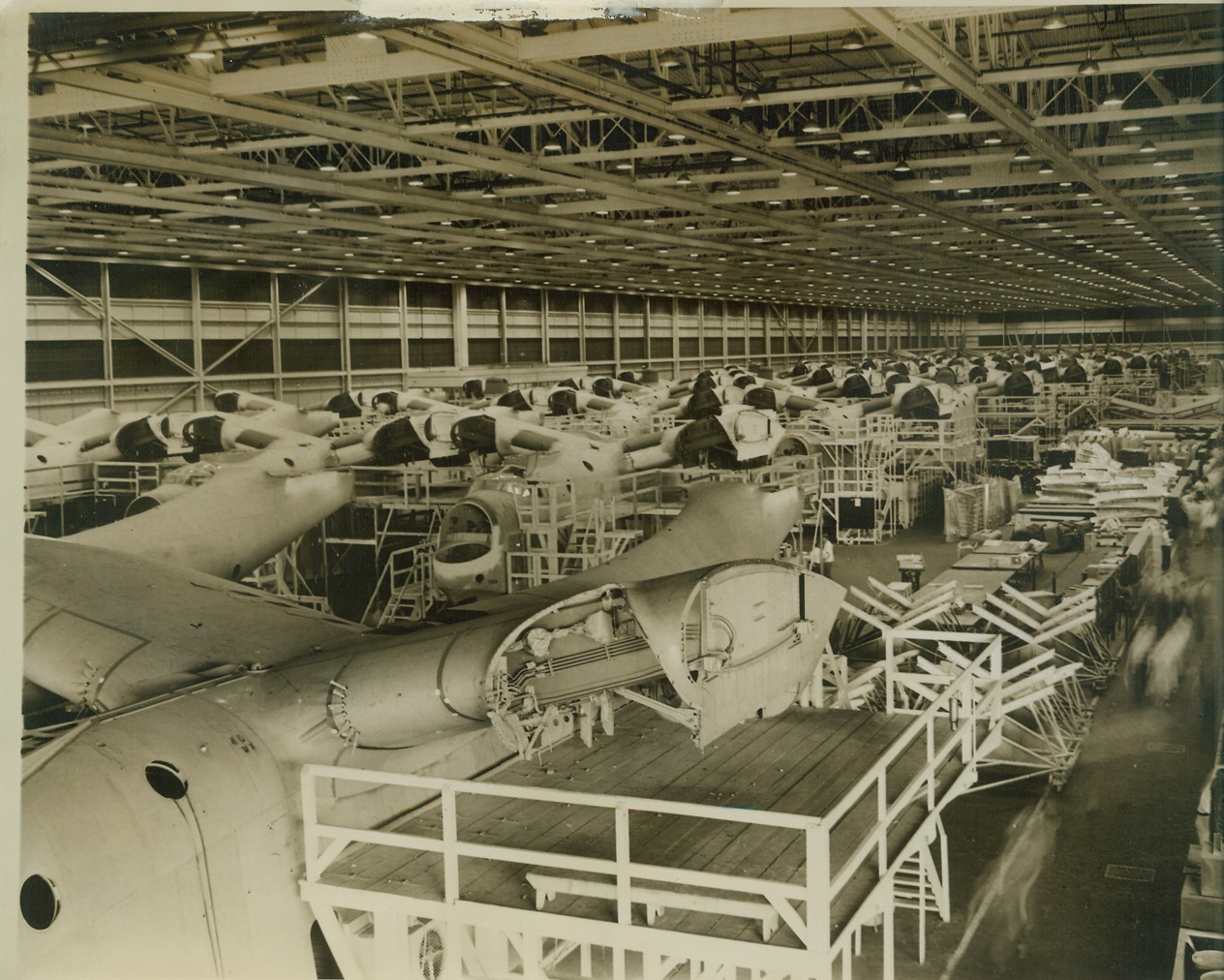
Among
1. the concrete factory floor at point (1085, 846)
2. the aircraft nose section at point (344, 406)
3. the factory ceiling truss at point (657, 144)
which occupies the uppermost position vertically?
the factory ceiling truss at point (657, 144)

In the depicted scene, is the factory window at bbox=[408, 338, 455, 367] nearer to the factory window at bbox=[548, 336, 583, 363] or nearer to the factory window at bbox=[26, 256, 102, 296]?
the factory window at bbox=[26, 256, 102, 296]

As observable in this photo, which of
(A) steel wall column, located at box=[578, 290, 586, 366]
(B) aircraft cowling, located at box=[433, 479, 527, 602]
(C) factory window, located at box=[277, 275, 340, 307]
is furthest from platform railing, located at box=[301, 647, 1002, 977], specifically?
(A) steel wall column, located at box=[578, 290, 586, 366]

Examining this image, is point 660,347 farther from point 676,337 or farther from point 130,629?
point 130,629

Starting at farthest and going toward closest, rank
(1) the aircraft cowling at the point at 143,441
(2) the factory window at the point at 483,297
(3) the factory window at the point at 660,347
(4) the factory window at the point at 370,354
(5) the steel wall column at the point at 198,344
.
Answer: (3) the factory window at the point at 660,347 → (2) the factory window at the point at 483,297 → (4) the factory window at the point at 370,354 → (5) the steel wall column at the point at 198,344 → (1) the aircraft cowling at the point at 143,441

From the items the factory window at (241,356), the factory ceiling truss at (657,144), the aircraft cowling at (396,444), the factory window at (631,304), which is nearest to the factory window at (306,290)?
the factory ceiling truss at (657,144)

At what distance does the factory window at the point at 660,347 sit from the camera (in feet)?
77.8

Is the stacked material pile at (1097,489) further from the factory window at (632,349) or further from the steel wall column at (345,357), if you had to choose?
the factory window at (632,349)

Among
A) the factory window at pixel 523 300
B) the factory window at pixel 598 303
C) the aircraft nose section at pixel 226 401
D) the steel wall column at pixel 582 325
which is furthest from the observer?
the factory window at pixel 598 303

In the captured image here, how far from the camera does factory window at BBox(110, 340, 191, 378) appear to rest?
981 centimetres

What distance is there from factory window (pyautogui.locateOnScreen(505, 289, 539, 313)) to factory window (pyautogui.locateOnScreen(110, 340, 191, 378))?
7.60 metres

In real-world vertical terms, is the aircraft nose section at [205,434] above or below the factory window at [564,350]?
below

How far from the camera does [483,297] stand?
53.6ft

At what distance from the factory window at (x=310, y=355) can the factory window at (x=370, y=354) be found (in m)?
0.22

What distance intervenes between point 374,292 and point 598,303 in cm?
956
